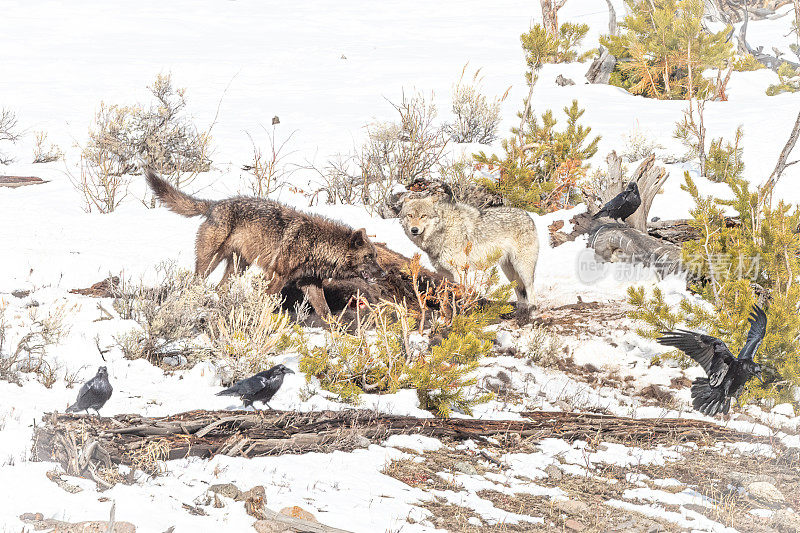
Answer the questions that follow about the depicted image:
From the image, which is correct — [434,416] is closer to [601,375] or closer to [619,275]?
[601,375]

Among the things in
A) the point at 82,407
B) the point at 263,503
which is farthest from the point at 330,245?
the point at 263,503

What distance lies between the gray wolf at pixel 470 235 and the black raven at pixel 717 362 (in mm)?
3089

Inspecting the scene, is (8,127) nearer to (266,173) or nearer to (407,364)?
(266,173)

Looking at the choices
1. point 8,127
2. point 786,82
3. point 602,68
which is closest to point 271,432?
point 8,127

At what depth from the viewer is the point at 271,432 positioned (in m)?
4.47

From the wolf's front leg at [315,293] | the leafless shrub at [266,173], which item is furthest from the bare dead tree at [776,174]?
the leafless shrub at [266,173]

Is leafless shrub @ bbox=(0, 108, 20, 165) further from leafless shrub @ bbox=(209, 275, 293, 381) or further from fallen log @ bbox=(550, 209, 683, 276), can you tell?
fallen log @ bbox=(550, 209, 683, 276)

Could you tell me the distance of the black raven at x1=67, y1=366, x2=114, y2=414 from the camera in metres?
4.25

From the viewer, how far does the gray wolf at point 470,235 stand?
803cm

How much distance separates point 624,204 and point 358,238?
3.71 meters

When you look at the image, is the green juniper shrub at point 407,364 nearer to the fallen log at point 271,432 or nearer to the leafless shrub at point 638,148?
the fallen log at point 271,432

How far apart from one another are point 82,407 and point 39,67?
22076 millimetres

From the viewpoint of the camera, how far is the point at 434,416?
5.34m

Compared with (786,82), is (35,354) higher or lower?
lower
